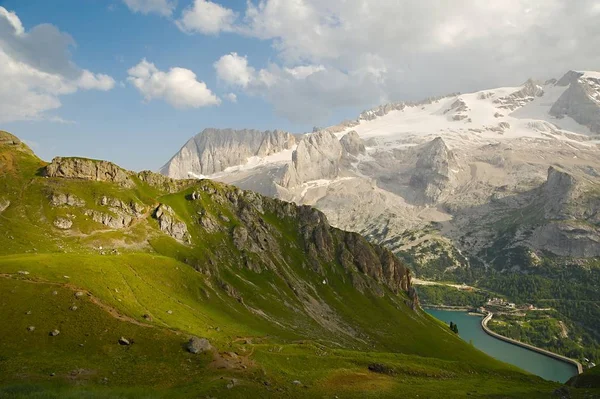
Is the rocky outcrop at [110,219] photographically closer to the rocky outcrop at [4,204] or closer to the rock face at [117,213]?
the rock face at [117,213]

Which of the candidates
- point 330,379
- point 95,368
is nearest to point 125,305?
point 95,368

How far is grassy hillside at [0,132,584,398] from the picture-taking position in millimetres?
50719

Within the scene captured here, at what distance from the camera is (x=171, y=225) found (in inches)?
6156

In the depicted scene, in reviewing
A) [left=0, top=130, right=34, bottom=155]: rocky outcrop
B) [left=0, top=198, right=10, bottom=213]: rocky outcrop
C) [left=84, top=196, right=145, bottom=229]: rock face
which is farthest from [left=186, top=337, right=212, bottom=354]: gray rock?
[left=0, top=130, right=34, bottom=155]: rocky outcrop

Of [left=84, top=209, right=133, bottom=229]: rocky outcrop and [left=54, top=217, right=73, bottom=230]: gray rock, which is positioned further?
[left=84, top=209, right=133, bottom=229]: rocky outcrop

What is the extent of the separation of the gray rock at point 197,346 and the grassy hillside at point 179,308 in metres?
0.78

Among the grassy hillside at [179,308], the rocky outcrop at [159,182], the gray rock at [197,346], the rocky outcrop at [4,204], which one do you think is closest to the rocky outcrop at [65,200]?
the grassy hillside at [179,308]

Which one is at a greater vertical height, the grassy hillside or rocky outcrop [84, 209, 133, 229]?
rocky outcrop [84, 209, 133, 229]

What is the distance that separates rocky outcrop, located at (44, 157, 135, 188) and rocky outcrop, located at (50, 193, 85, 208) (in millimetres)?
15221

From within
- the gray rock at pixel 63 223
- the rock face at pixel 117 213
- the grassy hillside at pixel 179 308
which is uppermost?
the rock face at pixel 117 213

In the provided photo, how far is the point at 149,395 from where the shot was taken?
42.4 m

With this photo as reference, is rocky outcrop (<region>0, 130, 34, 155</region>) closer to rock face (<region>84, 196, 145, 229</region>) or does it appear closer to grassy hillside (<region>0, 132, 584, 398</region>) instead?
grassy hillside (<region>0, 132, 584, 398</region>)

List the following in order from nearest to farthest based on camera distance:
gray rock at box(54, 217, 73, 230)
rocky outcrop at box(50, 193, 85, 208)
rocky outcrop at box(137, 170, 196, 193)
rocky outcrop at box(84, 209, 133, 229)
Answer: gray rock at box(54, 217, 73, 230) < rocky outcrop at box(50, 193, 85, 208) < rocky outcrop at box(84, 209, 133, 229) < rocky outcrop at box(137, 170, 196, 193)

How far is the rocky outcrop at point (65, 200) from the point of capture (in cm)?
13638
